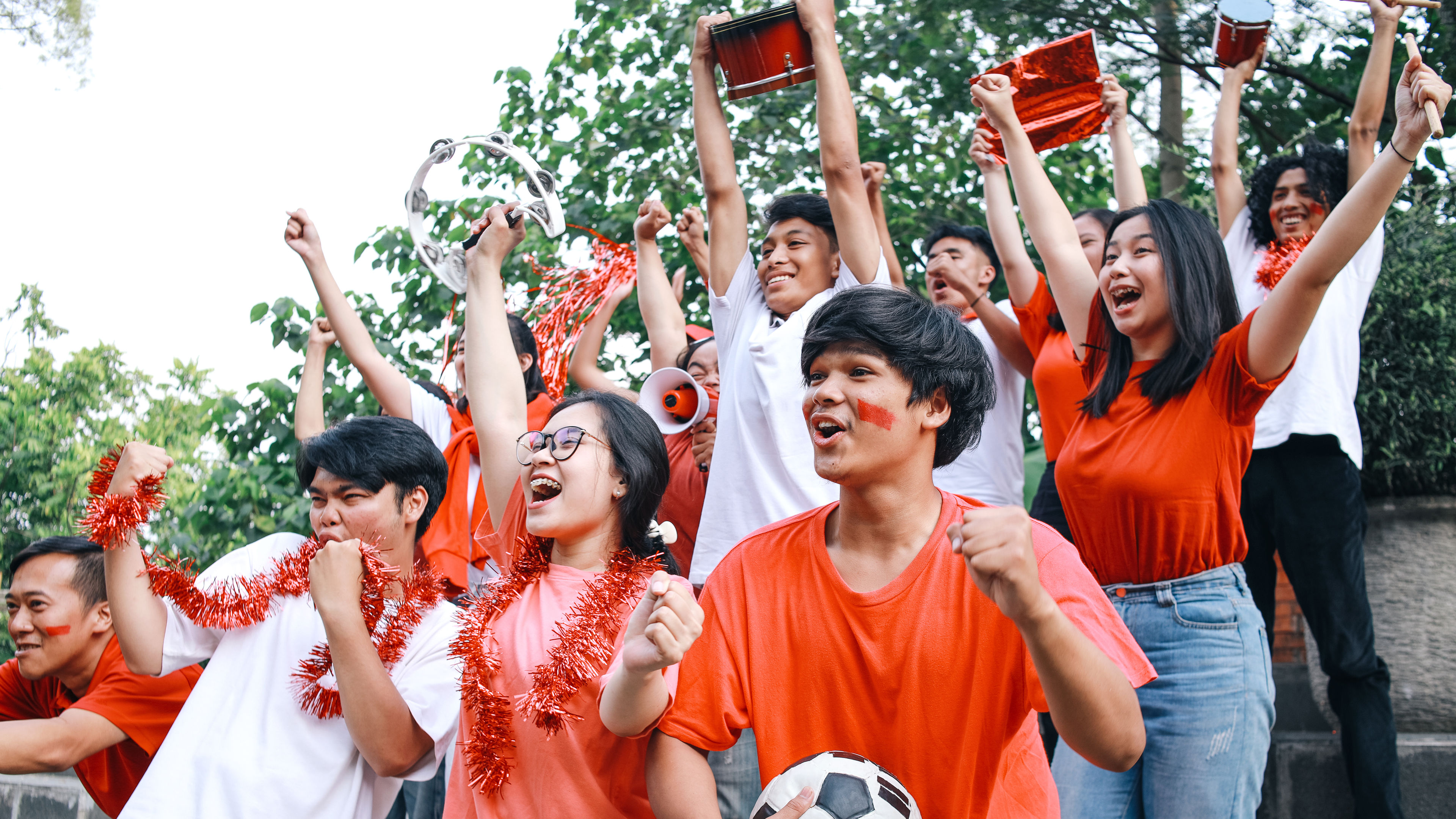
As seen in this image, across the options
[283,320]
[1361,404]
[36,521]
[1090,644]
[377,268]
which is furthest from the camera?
[36,521]

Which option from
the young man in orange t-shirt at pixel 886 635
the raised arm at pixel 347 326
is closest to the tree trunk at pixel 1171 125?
the raised arm at pixel 347 326

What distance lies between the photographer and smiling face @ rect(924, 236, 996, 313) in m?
4.15

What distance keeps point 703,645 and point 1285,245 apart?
8.99ft

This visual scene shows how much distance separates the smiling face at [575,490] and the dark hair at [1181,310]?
48.8 inches

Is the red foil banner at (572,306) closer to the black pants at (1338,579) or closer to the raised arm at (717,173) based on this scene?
the raised arm at (717,173)

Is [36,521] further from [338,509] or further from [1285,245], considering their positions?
[1285,245]

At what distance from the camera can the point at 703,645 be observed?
2.04 metres

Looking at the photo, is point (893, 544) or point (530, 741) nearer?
point (893, 544)

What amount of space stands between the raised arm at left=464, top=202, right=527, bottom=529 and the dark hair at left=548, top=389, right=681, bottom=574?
0.16 meters

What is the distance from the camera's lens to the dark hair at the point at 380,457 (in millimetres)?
3053

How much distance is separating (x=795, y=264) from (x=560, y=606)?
4.42 feet

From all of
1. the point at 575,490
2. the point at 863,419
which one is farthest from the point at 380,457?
the point at 863,419

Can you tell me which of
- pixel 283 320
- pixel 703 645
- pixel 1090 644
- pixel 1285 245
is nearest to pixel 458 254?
pixel 703 645

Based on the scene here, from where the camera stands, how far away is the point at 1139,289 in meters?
2.89
